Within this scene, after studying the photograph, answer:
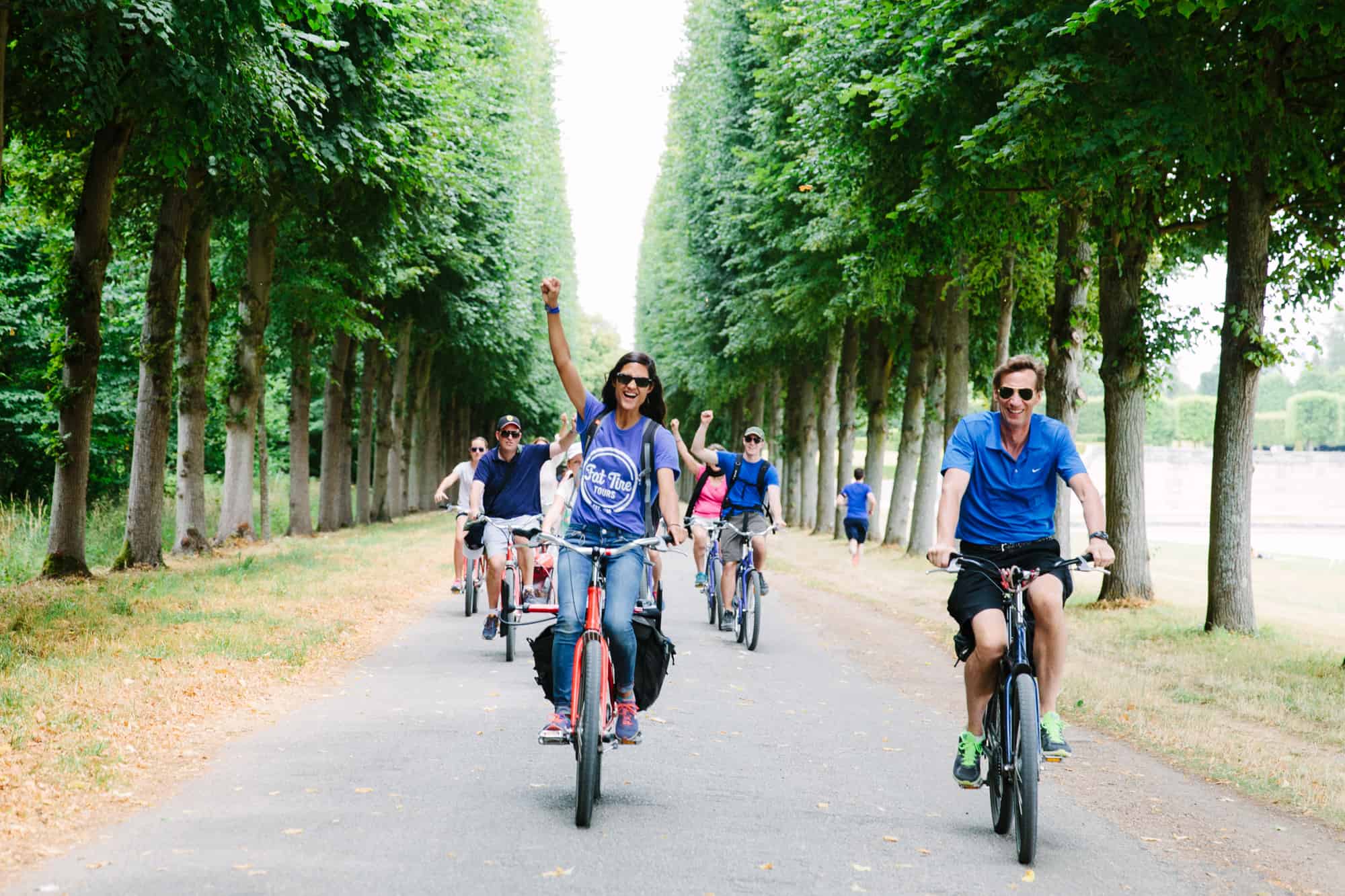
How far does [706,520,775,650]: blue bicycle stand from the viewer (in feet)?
40.6

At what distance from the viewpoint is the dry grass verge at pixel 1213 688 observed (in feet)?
24.8

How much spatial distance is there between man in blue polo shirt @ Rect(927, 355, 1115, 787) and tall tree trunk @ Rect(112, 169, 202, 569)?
13.8m

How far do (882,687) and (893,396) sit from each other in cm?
2930

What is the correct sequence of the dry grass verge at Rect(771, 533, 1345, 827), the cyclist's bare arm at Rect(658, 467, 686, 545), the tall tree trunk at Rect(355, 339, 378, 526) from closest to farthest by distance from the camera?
the cyclist's bare arm at Rect(658, 467, 686, 545)
the dry grass verge at Rect(771, 533, 1345, 827)
the tall tree trunk at Rect(355, 339, 378, 526)

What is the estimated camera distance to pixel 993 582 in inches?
225

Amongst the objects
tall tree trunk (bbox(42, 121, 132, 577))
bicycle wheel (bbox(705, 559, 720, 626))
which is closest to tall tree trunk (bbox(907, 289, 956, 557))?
bicycle wheel (bbox(705, 559, 720, 626))

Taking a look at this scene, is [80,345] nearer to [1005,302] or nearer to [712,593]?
[712,593]

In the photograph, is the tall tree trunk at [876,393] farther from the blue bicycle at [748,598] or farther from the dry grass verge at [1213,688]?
the blue bicycle at [748,598]

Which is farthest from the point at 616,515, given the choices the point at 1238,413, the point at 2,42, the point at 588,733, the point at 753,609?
the point at 1238,413

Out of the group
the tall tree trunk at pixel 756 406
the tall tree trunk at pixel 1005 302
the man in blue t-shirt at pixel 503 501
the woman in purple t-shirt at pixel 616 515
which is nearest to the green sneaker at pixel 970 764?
the woman in purple t-shirt at pixel 616 515

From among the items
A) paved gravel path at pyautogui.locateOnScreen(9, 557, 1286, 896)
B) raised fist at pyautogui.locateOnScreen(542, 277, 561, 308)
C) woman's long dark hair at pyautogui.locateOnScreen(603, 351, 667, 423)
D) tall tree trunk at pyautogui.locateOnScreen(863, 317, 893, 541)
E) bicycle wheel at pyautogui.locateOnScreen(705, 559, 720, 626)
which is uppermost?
tall tree trunk at pyautogui.locateOnScreen(863, 317, 893, 541)

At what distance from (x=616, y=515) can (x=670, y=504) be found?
26 cm

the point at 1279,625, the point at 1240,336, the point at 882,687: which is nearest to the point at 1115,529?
the point at 1279,625

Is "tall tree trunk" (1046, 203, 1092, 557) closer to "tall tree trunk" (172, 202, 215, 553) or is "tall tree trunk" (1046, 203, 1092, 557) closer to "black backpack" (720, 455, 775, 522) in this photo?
"black backpack" (720, 455, 775, 522)
